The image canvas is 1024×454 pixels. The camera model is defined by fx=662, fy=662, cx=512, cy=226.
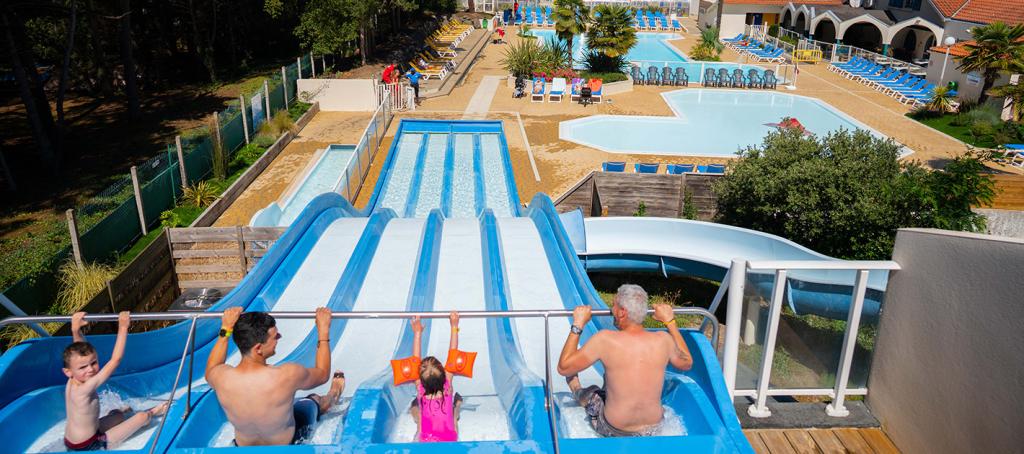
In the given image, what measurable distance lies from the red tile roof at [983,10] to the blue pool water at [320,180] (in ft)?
76.6

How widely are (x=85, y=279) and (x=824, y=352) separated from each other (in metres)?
8.59

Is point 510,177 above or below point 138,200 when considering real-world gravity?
below

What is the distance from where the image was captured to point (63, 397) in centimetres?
431

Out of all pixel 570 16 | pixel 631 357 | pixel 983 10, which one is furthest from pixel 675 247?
pixel 983 10

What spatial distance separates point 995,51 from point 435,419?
20.9m

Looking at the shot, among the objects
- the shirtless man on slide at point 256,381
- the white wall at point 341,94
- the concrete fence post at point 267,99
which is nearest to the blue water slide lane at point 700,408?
the shirtless man on slide at point 256,381

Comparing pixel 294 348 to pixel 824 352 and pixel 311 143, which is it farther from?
pixel 311 143

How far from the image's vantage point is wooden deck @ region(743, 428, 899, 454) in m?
4.49

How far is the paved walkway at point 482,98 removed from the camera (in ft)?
66.2

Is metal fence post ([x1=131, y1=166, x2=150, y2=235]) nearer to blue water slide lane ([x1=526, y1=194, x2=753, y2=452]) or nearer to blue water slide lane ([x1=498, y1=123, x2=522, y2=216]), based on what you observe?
blue water slide lane ([x1=498, y1=123, x2=522, y2=216])

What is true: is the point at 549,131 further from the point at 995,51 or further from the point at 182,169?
the point at 995,51

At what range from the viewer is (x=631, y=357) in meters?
3.58

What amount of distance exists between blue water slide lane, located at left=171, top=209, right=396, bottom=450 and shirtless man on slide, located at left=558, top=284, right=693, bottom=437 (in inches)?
83.1

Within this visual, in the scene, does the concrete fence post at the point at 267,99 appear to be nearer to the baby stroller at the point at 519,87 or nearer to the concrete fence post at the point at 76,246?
the baby stroller at the point at 519,87
